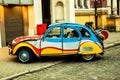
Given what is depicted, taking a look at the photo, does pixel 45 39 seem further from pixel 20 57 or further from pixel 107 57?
pixel 107 57

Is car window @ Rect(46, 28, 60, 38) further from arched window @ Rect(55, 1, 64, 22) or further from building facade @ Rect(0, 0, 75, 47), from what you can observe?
arched window @ Rect(55, 1, 64, 22)

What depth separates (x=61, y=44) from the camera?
46.1ft

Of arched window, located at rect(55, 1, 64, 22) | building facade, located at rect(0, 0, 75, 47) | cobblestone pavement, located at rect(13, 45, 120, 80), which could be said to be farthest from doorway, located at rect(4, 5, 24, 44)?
cobblestone pavement, located at rect(13, 45, 120, 80)

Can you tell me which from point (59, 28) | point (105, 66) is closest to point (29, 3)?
point (59, 28)

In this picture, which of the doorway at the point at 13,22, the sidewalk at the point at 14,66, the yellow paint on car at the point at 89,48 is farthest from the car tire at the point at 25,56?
the doorway at the point at 13,22

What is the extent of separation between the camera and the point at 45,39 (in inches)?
555

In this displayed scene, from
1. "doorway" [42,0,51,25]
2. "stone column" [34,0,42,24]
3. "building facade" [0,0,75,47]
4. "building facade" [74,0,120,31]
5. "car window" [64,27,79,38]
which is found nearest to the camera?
"car window" [64,27,79,38]

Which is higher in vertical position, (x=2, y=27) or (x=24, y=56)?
(x=2, y=27)

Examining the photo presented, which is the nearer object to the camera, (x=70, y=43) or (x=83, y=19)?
(x=70, y=43)

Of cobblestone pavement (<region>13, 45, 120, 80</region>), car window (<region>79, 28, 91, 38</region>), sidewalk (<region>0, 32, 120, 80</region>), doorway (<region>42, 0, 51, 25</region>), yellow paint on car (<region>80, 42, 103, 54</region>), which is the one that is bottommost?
cobblestone pavement (<region>13, 45, 120, 80</region>)

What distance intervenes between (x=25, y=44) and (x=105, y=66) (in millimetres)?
3120

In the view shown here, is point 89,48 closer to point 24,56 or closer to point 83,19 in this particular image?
point 24,56

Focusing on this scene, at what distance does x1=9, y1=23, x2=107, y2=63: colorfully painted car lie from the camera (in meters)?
14.0

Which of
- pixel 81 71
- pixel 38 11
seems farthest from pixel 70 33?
pixel 38 11
